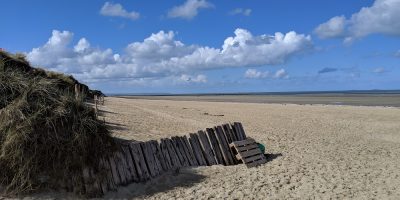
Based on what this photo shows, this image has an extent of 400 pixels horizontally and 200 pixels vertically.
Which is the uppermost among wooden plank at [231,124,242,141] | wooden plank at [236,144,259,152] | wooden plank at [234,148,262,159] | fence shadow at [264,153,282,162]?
wooden plank at [231,124,242,141]

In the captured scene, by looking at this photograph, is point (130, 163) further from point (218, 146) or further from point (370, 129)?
point (370, 129)

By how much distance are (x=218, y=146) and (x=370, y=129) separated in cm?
1176

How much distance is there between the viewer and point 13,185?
750cm

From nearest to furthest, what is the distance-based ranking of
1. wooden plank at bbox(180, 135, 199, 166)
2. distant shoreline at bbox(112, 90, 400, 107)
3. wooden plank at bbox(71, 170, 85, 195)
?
wooden plank at bbox(71, 170, 85, 195)
wooden plank at bbox(180, 135, 199, 166)
distant shoreline at bbox(112, 90, 400, 107)

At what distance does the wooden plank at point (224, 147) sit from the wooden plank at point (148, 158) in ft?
6.74

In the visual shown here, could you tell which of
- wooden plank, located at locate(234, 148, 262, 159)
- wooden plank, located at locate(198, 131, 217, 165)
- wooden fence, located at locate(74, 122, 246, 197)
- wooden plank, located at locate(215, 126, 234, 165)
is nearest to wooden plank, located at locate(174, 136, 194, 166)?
wooden fence, located at locate(74, 122, 246, 197)

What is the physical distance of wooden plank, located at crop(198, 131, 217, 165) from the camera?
10109mm

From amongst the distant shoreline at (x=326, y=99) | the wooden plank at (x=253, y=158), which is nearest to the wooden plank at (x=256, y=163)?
the wooden plank at (x=253, y=158)

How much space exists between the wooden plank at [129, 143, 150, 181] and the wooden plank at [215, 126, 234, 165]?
2257 mm

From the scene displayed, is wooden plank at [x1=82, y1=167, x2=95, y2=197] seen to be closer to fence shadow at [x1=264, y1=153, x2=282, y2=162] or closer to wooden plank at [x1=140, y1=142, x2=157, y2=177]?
wooden plank at [x1=140, y1=142, x2=157, y2=177]

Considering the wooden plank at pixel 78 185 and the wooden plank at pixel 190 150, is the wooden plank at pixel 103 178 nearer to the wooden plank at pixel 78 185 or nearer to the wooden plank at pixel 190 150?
the wooden plank at pixel 78 185

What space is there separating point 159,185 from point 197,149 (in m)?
1.72

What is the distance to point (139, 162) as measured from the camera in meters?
8.77

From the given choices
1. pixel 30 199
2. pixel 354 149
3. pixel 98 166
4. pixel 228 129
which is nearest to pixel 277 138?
pixel 354 149
